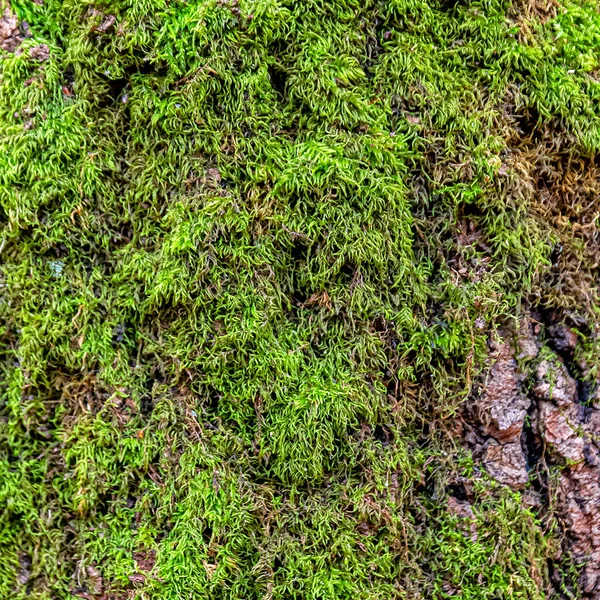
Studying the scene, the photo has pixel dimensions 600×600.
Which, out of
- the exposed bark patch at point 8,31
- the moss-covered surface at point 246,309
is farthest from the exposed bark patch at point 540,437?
the exposed bark patch at point 8,31

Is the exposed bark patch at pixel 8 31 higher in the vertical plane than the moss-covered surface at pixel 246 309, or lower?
higher

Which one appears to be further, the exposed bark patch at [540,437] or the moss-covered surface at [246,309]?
the exposed bark patch at [540,437]

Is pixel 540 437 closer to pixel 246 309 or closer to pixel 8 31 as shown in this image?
pixel 246 309

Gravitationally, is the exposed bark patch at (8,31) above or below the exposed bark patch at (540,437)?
above

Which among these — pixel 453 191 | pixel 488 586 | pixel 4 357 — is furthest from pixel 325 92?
pixel 488 586

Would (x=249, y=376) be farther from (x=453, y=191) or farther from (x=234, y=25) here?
(x=234, y=25)

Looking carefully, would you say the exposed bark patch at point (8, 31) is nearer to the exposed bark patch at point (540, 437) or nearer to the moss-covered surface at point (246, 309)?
the moss-covered surface at point (246, 309)

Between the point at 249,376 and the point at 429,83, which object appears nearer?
the point at 249,376

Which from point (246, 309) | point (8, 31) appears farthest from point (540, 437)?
point (8, 31)
